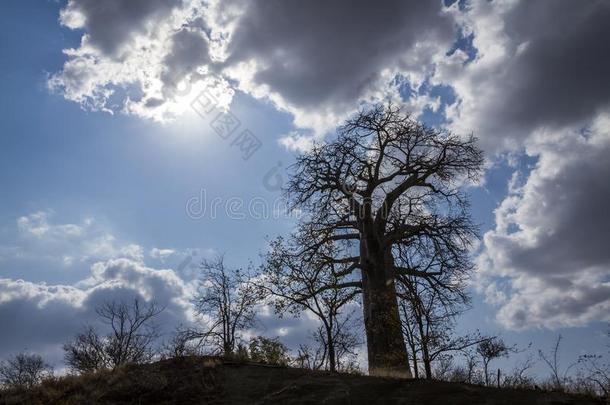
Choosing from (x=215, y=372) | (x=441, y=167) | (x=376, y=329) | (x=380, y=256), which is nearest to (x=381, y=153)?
(x=441, y=167)

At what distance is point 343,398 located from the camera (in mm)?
7023

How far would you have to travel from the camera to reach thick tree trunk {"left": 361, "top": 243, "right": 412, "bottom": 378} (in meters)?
12.2

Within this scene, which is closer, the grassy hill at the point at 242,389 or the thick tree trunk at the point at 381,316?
the grassy hill at the point at 242,389

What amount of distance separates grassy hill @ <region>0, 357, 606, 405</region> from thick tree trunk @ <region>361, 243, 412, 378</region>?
390cm

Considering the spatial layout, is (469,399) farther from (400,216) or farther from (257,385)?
(400,216)

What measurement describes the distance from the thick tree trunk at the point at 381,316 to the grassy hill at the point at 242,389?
390 centimetres

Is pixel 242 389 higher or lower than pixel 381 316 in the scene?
lower

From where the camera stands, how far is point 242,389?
25.8ft

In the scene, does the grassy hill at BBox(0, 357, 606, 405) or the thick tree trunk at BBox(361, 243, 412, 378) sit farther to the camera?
the thick tree trunk at BBox(361, 243, 412, 378)

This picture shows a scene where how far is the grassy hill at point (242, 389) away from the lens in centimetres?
661

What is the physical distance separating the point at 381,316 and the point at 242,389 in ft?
20.4

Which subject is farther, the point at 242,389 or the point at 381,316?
the point at 381,316

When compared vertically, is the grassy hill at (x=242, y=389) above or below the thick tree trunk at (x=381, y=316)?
below

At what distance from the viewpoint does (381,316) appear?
13.2 meters
